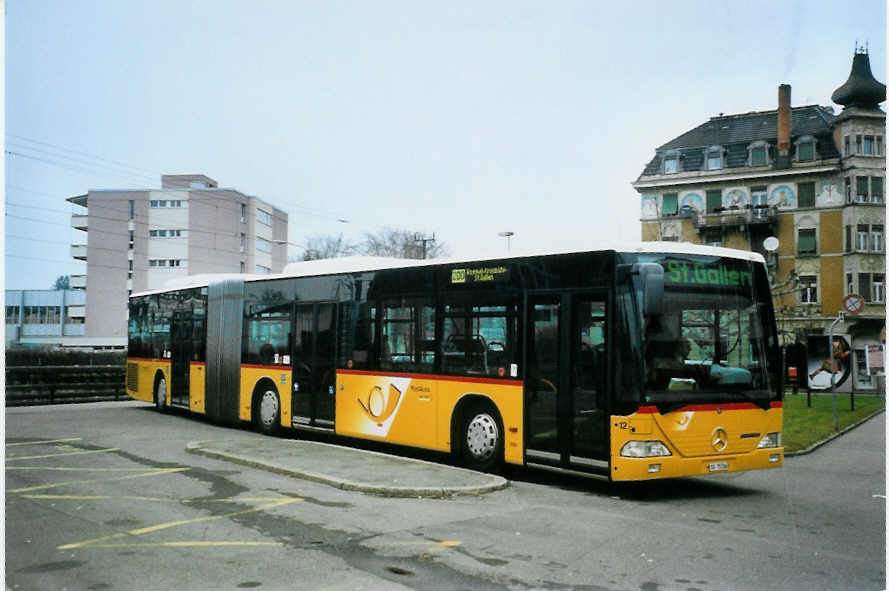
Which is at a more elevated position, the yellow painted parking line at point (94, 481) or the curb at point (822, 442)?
the yellow painted parking line at point (94, 481)

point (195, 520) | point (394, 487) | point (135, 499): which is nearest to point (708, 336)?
point (394, 487)

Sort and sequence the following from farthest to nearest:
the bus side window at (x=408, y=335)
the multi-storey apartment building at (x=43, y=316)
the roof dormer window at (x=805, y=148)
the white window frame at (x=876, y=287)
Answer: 1. the roof dormer window at (x=805, y=148)
2. the white window frame at (x=876, y=287)
3. the multi-storey apartment building at (x=43, y=316)
4. the bus side window at (x=408, y=335)

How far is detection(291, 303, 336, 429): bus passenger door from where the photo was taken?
15312mm

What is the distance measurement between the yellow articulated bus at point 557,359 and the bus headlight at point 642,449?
16mm

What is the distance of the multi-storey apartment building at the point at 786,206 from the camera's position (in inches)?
1494

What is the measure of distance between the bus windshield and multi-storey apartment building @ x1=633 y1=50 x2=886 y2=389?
26.4 meters

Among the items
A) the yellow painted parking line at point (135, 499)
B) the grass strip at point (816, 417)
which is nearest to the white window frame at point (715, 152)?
the grass strip at point (816, 417)

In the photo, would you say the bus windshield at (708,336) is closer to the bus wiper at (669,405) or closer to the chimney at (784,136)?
the bus wiper at (669,405)

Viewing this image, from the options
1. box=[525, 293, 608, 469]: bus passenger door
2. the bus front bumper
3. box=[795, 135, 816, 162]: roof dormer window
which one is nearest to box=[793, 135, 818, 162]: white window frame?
box=[795, 135, 816, 162]: roof dormer window

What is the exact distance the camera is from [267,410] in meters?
17.2

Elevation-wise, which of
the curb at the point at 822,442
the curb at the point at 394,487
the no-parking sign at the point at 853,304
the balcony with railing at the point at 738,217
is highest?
the balcony with railing at the point at 738,217

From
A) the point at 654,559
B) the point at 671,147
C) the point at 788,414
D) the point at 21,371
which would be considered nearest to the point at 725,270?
the point at 654,559

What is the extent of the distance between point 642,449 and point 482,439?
2732mm

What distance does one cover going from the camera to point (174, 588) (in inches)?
241
